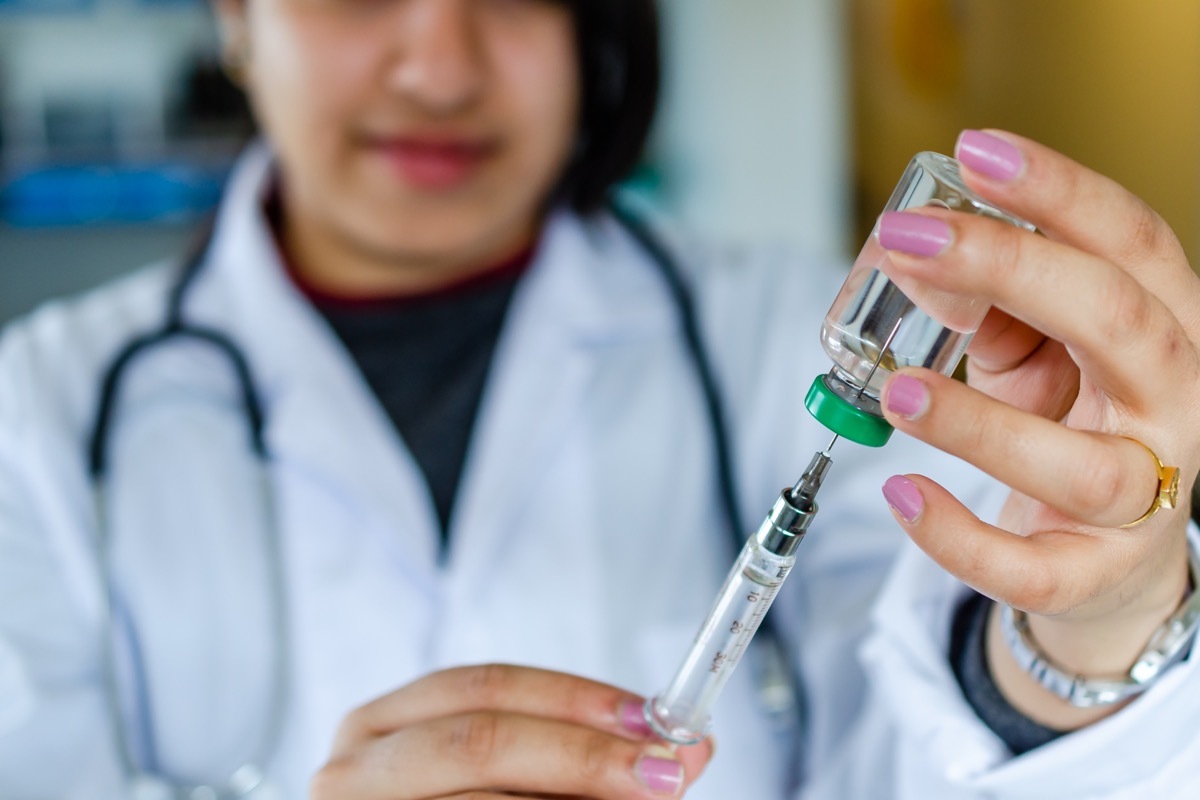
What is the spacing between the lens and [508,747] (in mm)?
488

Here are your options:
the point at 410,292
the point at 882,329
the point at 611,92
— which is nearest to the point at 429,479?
the point at 410,292

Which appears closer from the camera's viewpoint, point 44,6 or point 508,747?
point 508,747

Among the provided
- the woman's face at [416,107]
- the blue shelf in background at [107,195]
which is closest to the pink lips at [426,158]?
the woman's face at [416,107]

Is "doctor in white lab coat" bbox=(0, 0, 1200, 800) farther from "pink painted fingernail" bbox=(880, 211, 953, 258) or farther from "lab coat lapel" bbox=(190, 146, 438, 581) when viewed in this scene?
"pink painted fingernail" bbox=(880, 211, 953, 258)

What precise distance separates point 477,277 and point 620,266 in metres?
0.12

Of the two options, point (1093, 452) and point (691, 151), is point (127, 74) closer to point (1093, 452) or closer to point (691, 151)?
point (691, 151)

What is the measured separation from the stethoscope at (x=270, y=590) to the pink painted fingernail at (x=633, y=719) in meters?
0.25

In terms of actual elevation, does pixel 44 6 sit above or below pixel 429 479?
below

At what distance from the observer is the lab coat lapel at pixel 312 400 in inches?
30.9

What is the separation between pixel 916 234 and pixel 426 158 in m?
0.52

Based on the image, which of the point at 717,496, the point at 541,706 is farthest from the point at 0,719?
the point at 717,496

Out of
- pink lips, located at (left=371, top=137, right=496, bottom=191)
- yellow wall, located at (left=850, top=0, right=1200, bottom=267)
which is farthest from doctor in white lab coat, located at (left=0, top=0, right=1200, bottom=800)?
yellow wall, located at (left=850, top=0, right=1200, bottom=267)

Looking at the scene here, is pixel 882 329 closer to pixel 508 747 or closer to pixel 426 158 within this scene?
pixel 508 747

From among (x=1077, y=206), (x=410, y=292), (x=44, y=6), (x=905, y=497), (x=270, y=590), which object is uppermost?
(x=1077, y=206)
